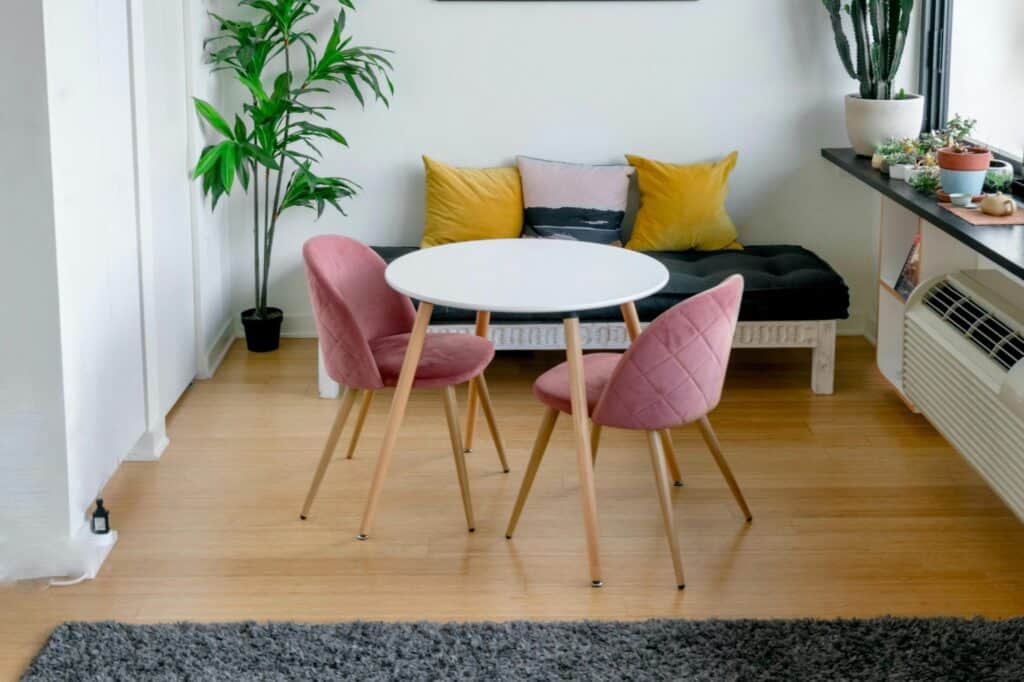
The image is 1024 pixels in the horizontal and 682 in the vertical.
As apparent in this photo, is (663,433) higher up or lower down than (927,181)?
lower down

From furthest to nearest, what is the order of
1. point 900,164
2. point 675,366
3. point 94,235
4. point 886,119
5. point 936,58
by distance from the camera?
point 936,58
point 886,119
point 900,164
point 94,235
point 675,366

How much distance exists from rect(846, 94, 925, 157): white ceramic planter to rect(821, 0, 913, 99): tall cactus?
11 centimetres

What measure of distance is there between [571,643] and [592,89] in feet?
9.48

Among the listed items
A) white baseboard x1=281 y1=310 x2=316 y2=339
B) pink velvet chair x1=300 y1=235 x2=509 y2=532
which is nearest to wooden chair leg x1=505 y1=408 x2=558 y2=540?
pink velvet chair x1=300 y1=235 x2=509 y2=532

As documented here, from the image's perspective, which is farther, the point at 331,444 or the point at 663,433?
the point at 663,433

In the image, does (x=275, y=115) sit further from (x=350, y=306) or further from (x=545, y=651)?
(x=545, y=651)

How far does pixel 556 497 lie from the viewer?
4.14 meters

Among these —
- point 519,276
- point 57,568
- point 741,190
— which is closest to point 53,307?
point 57,568

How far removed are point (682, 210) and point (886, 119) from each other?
83cm

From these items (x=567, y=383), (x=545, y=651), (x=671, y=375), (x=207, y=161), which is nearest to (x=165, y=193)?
(x=207, y=161)

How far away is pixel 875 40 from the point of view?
5.25 meters

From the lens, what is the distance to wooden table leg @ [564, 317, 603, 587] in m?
3.60

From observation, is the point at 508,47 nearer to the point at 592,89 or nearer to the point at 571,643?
the point at 592,89

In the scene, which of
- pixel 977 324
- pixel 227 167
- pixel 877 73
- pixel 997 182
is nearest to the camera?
pixel 977 324
